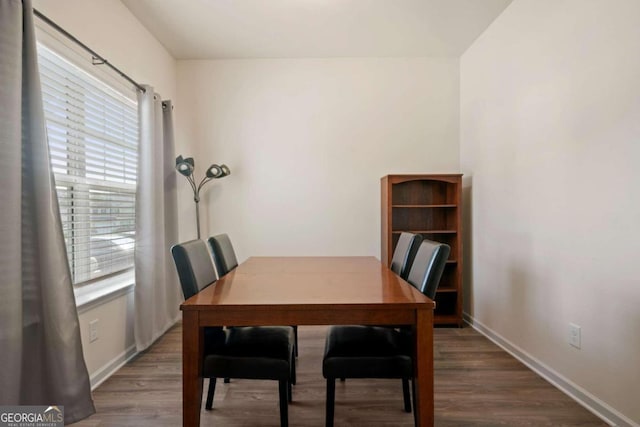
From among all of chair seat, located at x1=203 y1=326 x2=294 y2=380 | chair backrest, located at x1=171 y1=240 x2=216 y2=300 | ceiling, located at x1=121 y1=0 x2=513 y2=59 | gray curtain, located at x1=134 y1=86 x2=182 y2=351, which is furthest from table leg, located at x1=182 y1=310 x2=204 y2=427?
ceiling, located at x1=121 y1=0 x2=513 y2=59

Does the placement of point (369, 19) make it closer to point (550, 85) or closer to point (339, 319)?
point (550, 85)

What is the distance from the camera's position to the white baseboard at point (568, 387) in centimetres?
167

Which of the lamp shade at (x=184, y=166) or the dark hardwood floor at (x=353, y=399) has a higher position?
the lamp shade at (x=184, y=166)

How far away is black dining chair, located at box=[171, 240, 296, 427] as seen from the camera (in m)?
1.46

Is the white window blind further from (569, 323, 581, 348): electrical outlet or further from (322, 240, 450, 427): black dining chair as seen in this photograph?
(569, 323, 581, 348): electrical outlet

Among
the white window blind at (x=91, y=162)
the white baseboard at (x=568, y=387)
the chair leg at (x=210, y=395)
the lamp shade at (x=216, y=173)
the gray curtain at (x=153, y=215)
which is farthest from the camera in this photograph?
the lamp shade at (x=216, y=173)

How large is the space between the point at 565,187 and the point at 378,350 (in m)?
1.52

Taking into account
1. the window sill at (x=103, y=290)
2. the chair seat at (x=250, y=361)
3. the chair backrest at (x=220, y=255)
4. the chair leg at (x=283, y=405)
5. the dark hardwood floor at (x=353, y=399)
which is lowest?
the dark hardwood floor at (x=353, y=399)

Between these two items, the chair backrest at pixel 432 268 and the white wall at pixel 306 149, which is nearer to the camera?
the chair backrest at pixel 432 268

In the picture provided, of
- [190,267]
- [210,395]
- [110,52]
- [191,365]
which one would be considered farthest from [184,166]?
[191,365]

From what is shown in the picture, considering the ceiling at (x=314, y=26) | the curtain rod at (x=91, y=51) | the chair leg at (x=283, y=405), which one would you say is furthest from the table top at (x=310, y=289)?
the ceiling at (x=314, y=26)

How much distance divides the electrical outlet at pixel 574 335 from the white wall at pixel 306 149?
1.84 metres

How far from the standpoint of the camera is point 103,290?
2.25 m

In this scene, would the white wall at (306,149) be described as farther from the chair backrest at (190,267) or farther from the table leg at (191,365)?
the table leg at (191,365)
